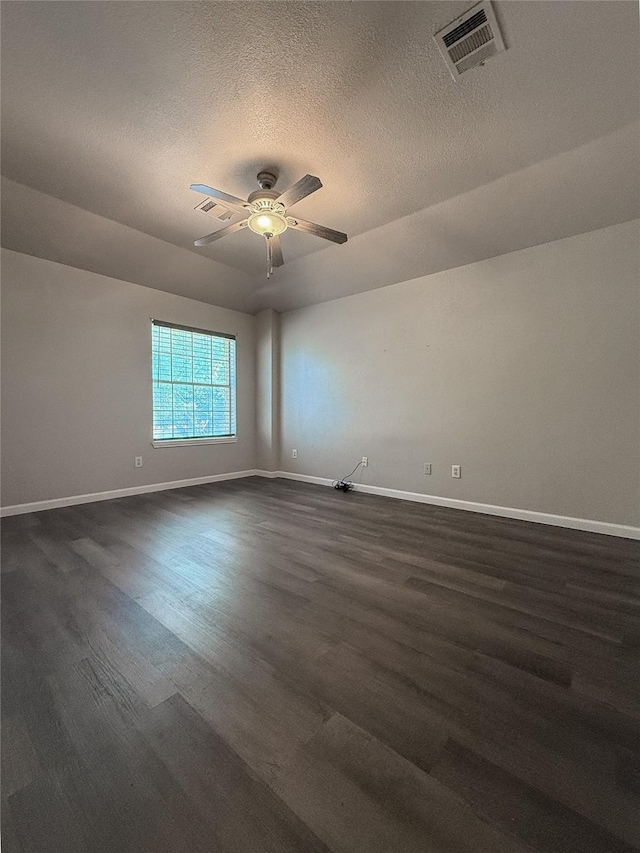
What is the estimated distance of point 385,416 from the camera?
4.16 m

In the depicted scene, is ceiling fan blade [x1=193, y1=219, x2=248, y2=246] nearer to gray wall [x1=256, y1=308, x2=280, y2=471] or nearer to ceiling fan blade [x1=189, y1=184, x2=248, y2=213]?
ceiling fan blade [x1=189, y1=184, x2=248, y2=213]

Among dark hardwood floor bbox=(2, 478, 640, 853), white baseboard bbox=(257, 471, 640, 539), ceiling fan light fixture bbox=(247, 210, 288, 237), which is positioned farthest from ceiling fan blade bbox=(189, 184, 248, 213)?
white baseboard bbox=(257, 471, 640, 539)

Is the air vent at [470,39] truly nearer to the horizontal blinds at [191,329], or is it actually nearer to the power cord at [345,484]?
the power cord at [345,484]

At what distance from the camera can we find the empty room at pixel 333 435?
939mm

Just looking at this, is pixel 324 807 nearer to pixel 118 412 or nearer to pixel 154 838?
pixel 154 838

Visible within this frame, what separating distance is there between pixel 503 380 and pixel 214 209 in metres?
3.12

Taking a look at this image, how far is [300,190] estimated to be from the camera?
207 centimetres

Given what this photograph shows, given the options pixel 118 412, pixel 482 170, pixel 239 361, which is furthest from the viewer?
pixel 239 361

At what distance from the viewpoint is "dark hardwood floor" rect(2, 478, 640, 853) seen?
0.81 meters

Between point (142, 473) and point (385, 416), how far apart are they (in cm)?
321

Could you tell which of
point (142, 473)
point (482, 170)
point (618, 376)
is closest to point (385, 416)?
point (618, 376)

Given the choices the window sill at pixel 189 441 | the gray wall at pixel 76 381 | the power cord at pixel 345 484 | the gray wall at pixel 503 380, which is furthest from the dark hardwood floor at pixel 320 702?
the window sill at pixel 189 441

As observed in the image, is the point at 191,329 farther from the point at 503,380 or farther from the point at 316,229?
the point at 503,380

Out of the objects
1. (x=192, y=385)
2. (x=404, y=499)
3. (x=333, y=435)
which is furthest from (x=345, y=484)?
(x=192, y=385)
